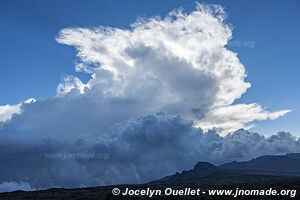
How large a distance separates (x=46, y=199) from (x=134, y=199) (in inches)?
1371

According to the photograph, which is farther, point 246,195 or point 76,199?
point 76,199

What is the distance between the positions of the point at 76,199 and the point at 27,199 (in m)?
16.3

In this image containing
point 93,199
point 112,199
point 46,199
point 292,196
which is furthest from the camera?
point 46,199

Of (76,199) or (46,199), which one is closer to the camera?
(76,199)

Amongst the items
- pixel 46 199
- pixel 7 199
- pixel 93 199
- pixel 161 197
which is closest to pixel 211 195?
pixel 161 197

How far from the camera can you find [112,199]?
6731 cm

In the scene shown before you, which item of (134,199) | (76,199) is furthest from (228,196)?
(76,199)

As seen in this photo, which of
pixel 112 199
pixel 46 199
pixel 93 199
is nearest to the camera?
pixel 112 199

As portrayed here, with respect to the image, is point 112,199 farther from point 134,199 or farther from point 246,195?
point 246,195

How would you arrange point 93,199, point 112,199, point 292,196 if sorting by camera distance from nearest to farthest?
1. point 292,196
2. point 112,199
3. point 93,199

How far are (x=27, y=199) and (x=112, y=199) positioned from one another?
34.6 m

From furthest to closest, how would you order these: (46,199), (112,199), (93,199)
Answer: (46,199) → (93,199) → (112,199)

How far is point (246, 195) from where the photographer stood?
6512cm

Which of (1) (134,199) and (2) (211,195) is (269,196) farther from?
(1) (134,199)
